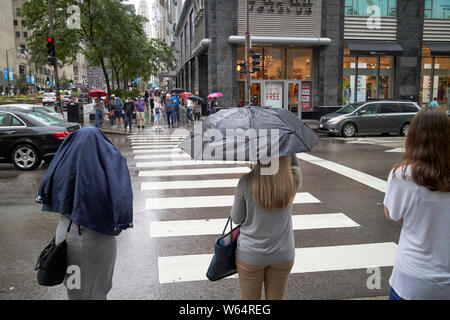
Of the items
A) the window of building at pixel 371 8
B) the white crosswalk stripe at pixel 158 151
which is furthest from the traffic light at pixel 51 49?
the window of building at pixel 371 8

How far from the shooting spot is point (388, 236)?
18.8ft

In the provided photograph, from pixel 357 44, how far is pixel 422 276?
27032 millimetres

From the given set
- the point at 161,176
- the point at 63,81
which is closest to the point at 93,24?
the point at 161,176

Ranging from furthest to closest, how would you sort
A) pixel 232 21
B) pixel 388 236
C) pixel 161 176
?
pixel 232 21 < pixel 161 176 < pixel 388 236

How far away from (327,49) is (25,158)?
70.8ft

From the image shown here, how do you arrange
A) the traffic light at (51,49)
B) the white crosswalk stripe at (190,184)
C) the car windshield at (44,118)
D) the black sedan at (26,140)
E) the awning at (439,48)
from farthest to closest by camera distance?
the awning at (439,48) → the traffic light at (51,49) → the car windshield at (44,118) → the black sedan at (26,140) → the white crosswalk stripe at (190,184)

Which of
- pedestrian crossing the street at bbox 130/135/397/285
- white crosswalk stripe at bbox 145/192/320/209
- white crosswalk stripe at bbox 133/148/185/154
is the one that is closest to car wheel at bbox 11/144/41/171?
pedestrian crossing the street at bbox 130/135/397/285

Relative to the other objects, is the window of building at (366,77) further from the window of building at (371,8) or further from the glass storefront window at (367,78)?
the window of building at (371,8)

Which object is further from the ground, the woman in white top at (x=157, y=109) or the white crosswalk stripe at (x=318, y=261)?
the woman in white top at (x=157, y=109)

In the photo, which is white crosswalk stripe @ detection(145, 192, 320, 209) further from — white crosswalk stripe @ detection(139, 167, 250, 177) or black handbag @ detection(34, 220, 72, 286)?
black handbag @ detection(34, 220, 72, 286)

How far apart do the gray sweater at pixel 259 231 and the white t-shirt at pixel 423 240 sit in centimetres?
76

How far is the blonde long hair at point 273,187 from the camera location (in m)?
2.66

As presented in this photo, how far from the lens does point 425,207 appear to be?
Result: 2.26m
